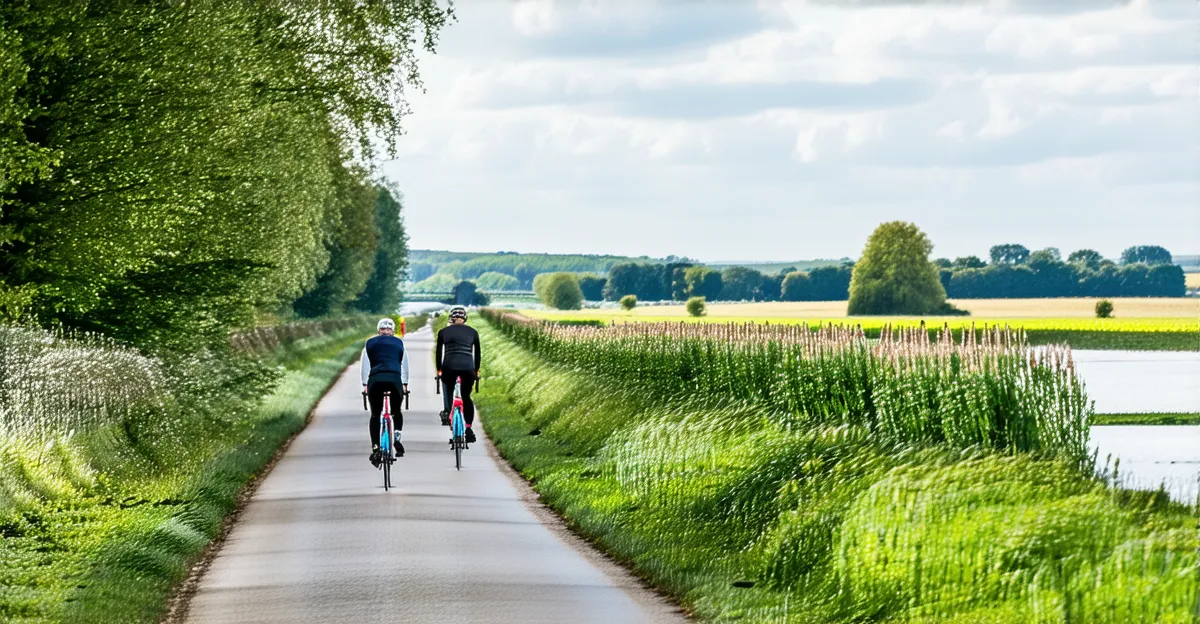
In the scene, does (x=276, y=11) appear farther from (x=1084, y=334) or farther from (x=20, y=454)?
(x=1084, y=334)

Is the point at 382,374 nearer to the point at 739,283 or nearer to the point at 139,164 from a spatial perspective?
the point at 139,164

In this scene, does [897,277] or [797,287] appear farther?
[797,287]

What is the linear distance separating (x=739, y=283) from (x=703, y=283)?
370 cm

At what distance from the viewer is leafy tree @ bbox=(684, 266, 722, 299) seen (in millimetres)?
133125

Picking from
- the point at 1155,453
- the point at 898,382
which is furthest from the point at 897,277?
the point at 898,382

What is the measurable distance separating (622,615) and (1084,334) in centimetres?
7125

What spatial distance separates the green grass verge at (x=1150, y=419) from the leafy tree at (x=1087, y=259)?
9153 cm

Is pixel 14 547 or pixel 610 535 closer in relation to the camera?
pixel 14 547

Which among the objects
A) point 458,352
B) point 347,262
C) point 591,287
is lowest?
point 458,352

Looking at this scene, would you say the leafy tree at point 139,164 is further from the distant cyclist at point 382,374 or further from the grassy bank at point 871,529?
the grassy bank at point 871,529

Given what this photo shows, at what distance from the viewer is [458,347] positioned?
2297 centimetres

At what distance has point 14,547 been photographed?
14.5 metres

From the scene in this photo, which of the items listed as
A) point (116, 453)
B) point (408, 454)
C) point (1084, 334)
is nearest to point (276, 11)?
point (408, 454)

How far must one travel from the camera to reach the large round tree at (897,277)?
126875 mm
